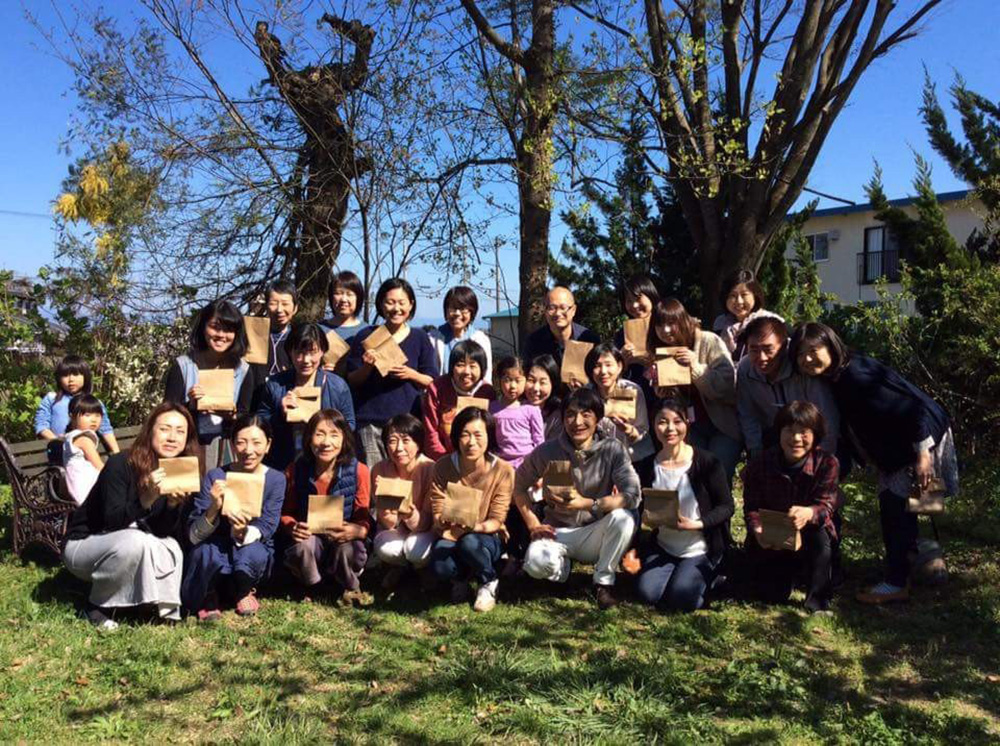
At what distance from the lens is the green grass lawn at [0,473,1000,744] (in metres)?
3.51

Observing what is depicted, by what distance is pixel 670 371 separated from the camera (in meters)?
5.19

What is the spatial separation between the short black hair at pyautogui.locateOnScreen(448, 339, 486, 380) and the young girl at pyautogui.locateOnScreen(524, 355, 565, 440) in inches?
12.7

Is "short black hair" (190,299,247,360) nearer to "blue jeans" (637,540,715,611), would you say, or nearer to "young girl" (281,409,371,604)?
"young girl" (281,409,371,604)

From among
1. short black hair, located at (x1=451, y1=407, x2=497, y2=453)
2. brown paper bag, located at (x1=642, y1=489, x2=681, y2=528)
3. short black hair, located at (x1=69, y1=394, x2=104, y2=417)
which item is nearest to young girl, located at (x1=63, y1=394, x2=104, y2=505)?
short black hair, located at (x1=69, y1=394, x2=104, y2=417)

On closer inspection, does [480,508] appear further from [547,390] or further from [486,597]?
[547,390]

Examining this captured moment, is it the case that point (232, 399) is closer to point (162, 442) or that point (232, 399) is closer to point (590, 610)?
point (162, 442)

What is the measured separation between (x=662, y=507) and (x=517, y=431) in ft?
3.59

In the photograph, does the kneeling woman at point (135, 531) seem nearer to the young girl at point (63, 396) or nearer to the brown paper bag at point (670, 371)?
the young girl at point (63, 396)

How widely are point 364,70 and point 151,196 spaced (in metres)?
2.64

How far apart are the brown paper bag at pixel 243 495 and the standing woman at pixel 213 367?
0.58 meters

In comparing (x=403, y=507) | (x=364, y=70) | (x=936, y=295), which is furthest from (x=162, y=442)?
(x=936, y=295)

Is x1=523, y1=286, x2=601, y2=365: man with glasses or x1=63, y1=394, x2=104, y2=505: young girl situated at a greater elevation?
x1=523, y1=286, x2=601, y2=365: man with glasses

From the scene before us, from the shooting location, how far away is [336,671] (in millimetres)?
4098

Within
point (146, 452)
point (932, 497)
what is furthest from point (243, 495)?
point (932, 497)
